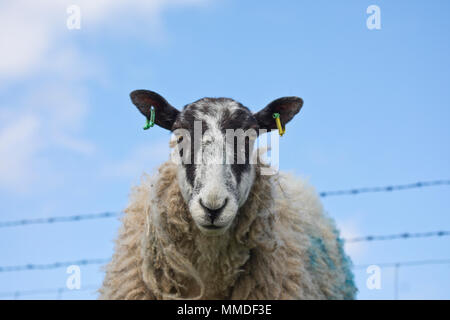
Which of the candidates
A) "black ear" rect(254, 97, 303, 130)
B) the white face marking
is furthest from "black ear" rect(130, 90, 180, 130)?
"black ear" rect(254, 97, 303, 130)

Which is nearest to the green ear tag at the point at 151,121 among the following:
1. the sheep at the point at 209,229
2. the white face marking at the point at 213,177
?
the sheep at the point at 209,229

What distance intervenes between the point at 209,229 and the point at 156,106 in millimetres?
1185

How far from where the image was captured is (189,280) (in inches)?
165

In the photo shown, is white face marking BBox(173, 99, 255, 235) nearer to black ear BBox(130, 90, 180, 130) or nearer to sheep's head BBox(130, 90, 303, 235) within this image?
sheep's head BBox(130, 90, 303, 235)

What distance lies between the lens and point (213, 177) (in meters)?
3.82

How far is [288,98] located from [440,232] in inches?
162

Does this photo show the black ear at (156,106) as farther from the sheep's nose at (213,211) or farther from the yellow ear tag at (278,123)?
the sheep's nose at (213,211)

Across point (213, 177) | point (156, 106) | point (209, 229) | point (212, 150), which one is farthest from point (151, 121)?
point (209, 229)

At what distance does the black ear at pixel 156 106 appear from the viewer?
4535 mm

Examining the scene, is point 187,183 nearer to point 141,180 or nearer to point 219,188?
point 219,188

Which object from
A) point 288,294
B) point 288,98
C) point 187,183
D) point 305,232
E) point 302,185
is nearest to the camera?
point 187,183

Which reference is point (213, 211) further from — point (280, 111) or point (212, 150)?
point (280, 111)
